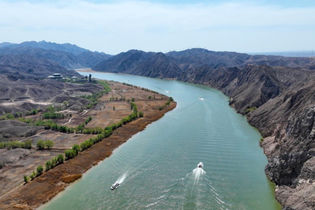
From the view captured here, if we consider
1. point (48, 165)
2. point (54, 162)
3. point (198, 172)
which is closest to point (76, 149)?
point (54, 162)

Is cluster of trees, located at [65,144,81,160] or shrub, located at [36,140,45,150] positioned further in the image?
shrub, located at [36,140,45,150]

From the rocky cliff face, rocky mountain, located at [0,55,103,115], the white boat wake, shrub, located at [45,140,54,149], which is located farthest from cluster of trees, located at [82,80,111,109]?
the white boat wake

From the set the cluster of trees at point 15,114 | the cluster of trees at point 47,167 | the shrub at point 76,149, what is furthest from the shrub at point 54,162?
the cluster of trees at point 15,114

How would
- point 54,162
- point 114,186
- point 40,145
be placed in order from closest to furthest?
1. point 114,186
2. point 54,162
3. point 40,145

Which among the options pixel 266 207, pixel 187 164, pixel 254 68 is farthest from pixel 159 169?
pixel 254 68

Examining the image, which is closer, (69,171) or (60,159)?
(69,171)

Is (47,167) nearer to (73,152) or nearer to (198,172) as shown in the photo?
(73,152)

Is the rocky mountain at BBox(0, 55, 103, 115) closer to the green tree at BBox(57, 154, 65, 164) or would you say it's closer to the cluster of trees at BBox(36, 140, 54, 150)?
→ the cluster of trees at BBox(36, 140, 54, 150)

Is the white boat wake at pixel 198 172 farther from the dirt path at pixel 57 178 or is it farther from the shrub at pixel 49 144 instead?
the shrub at pixel 49 144

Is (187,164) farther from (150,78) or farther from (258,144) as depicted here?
(150,78)
